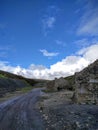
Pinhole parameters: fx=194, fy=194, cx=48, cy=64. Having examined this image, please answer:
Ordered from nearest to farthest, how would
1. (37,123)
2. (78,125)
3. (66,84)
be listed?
(78,125) < (37,123) < (66,84)

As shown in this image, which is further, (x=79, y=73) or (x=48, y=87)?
(x=48, y=87)

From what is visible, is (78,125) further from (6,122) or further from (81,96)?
(81,96)

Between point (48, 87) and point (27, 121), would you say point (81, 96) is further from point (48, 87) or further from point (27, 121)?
point (48, 87)

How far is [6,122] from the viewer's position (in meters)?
15.9

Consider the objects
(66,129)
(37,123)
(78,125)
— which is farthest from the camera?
(37,123)

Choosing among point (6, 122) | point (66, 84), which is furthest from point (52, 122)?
point (66, 84)

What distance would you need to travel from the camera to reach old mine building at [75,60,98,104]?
81.8ft

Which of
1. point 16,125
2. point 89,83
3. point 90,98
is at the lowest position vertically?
point 16,125

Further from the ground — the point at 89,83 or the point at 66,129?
the point at 89,83

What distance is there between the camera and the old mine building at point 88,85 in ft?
81.8

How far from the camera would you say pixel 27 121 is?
16219mm

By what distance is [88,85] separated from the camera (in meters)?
25.4

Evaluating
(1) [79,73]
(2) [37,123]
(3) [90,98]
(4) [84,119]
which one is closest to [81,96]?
(3) [90,98]

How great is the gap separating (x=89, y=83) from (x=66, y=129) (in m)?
12.9
